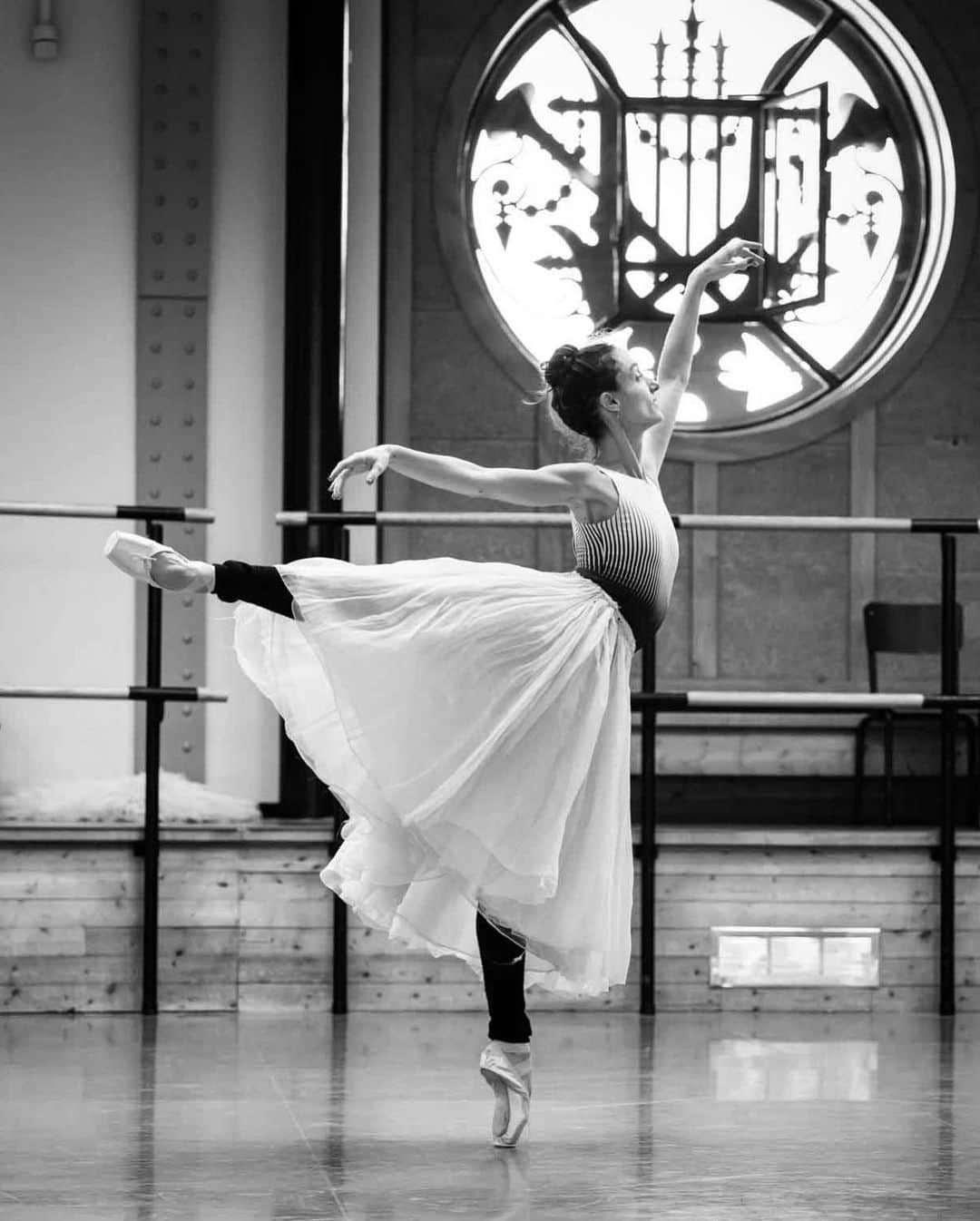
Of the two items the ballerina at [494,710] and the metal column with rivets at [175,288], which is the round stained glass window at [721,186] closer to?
the metal column with rivets at [175,288]

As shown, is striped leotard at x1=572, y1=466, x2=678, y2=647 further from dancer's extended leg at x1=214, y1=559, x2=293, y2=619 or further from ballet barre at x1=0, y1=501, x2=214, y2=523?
ballet barre at x1=0, y1=501, x2=214, y2=523

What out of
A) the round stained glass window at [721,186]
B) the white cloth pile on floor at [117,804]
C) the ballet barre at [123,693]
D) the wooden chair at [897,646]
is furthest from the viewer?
the round stained glass window at [721,186]

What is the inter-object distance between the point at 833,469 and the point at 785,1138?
333 cm

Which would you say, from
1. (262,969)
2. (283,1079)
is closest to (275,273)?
(262,969)

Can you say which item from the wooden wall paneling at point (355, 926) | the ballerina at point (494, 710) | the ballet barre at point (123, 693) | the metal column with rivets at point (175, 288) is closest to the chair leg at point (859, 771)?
the wooden wall paneling at point (355, 926)

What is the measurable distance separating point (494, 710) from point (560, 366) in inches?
24.5

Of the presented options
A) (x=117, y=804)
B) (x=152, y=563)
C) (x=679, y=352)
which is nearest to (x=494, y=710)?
(x=152, y=563)

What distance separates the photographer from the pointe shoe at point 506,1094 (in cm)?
278

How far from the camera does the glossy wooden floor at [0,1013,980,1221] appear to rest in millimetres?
2408

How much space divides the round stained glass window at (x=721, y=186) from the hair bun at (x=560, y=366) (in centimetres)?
286

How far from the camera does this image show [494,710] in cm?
286

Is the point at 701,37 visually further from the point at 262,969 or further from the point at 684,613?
the point at 262,969

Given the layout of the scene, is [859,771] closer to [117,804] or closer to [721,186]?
[721,186]

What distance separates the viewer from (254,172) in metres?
5.26
